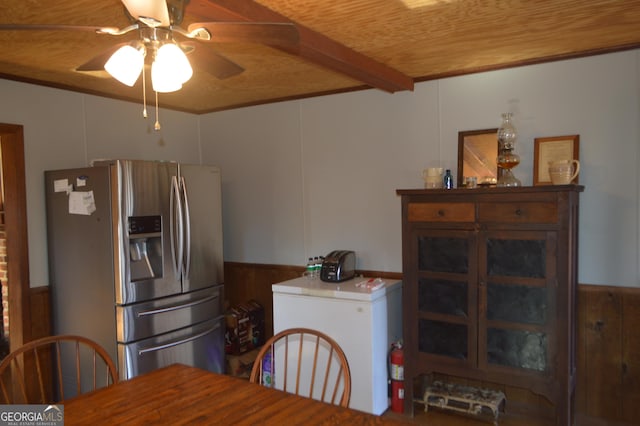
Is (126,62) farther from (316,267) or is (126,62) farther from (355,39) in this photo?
(316,267)

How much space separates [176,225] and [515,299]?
2272 mm

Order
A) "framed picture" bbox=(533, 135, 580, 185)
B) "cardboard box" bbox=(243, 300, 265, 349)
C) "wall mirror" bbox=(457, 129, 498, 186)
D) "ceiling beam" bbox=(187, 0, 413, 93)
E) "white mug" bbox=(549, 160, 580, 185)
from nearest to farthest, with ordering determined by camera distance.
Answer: "ceiling beam" bbox=(187, 0, 413, 93), "white mug" bbox=(549, 160, 580, 185), "framed picture" bbox=(533, 135, 580, 185), "wall mirror" bbox=(457, 129, 498, 186), "cardboard box" bbox=(243, 300, 265, 349)

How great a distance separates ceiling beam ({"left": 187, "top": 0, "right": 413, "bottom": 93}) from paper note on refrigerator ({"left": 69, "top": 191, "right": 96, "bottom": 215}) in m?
1.74

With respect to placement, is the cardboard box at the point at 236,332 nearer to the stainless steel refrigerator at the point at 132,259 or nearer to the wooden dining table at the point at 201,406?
the stainless steel refrigerator at the point at 132,259

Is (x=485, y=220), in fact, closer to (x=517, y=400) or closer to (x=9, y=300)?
(x=517, y=400)

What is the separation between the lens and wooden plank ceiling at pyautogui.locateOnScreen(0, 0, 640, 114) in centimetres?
212

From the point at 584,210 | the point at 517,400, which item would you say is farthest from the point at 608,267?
the point at 517,400

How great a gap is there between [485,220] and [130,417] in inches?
82.7

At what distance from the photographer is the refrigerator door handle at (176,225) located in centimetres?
340

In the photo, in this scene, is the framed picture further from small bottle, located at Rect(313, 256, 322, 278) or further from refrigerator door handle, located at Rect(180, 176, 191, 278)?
refrigerator door handle, located at Rect(180, 176, 191, 278)

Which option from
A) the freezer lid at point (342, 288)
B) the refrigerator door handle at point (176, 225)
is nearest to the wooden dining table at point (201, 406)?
the freezer lid at point (342, 288)

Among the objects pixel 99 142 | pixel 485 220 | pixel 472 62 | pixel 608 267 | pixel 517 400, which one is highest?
pixel 472 62

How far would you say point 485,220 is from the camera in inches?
110

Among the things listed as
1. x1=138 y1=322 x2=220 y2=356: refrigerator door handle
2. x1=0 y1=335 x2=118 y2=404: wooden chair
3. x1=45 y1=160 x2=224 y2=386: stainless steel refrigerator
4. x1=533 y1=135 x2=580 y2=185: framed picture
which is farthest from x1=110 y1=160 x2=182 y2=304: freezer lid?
x1=533 y1=135 x2=580 y2=185: framed picture
